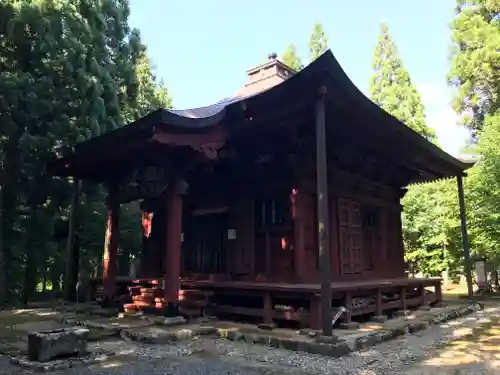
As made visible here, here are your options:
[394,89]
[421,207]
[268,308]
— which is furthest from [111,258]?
[394,89]

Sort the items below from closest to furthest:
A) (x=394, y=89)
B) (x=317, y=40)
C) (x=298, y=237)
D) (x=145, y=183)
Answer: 1. (x=298, y=237)
2. (x=145, y=183)
3. (x=394, y=89)
4. (x=317, y=40)

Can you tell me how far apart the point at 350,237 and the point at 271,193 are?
2.05 meters

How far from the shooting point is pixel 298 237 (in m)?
7.56

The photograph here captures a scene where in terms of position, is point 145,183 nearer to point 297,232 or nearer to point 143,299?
point 143,299

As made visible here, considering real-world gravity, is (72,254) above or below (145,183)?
below

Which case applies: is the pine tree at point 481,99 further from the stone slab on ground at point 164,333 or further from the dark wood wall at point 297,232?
the stone slab on ground at point 164,333

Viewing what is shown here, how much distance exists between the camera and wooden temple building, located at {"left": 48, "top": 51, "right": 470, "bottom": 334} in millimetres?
6359

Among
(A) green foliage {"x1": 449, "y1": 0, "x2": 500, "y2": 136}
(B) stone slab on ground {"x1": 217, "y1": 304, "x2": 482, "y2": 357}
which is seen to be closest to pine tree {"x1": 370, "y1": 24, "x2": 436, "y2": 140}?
(A) green foliage {"x1": 449, "y1": 0, "x2": 500, "y2": 136}

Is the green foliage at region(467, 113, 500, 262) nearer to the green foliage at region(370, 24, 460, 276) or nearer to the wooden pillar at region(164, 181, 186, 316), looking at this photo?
the green foliage at region(370, 24, 460, 276)

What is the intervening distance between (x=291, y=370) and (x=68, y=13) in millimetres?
10064

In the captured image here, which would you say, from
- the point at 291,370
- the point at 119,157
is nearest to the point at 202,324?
the point at 291,370

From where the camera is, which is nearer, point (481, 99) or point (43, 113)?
point (43, 113)

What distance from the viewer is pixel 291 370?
461 centimetres

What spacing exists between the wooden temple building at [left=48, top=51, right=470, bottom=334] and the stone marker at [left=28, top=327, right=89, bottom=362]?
2047 mm
